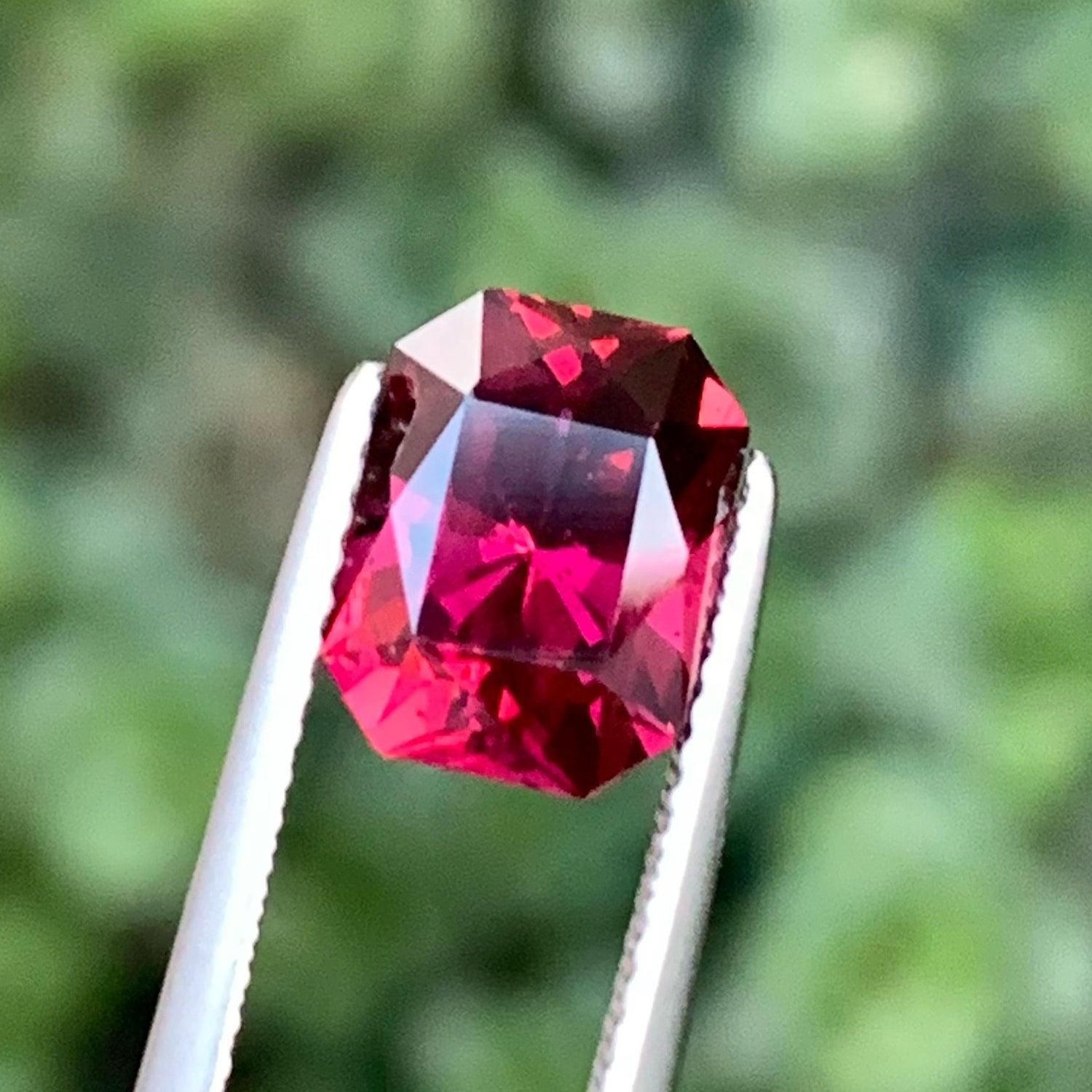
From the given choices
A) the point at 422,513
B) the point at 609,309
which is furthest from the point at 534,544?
the point at 609,309

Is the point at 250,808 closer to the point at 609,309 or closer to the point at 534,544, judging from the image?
the point at 534,544

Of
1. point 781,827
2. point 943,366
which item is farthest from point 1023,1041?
point 943,366

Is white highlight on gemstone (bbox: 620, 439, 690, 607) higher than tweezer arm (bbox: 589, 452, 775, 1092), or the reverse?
white highlight on gemstone (bbox: 620, 439, 690, 607)

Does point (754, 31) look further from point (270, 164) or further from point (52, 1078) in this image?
point (52, 1078)

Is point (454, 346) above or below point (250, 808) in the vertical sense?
above

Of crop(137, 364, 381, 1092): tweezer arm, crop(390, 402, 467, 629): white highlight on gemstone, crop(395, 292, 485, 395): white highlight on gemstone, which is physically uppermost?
crop(395, 292, 485, 395): white highlight on gemstone
